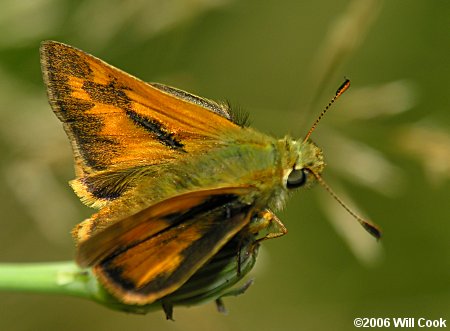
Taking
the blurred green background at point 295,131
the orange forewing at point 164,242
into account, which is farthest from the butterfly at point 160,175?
the blurred green background at point 295,131

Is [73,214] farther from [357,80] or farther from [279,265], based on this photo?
[357,80]

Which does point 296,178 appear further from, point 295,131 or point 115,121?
point 295,131

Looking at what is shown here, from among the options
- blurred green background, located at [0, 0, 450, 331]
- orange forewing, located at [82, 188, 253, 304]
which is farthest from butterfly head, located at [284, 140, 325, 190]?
blurred green background, located at [0, 0, 450, 331]

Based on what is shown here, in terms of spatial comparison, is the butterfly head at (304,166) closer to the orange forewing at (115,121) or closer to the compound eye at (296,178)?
the compound eye at (296,178)

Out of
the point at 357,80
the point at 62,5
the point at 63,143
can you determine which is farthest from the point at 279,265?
the point at 62,5

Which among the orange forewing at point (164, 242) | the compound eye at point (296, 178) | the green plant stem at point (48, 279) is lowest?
the green plant stem at point (48, 279)

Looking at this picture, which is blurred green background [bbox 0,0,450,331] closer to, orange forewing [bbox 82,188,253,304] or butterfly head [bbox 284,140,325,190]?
butterfly head [bbox 284,140,325,190]
